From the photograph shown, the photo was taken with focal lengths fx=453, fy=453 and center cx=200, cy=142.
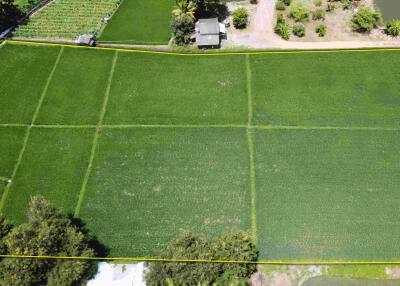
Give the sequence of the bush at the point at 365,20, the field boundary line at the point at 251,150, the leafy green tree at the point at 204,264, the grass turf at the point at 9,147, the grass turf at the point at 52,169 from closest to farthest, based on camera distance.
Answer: the leafy green tree at the point at 204,264 → the field boundary line at the point at 251,150 → the grass turf at the point at 52,169 → the grass turf at the point at 9,147 → the bush at the point at 365,20

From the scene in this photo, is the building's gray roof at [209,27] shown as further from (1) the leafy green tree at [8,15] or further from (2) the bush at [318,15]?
(1) the leafy green tree at [8,15]

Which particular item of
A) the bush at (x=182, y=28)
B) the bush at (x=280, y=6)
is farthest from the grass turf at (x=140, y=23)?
the bush at (x=280, y=6)

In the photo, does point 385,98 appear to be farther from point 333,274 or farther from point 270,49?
point 333,274

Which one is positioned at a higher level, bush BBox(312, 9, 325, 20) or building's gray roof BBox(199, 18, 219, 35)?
bush BBox(312, 9, 325, 20)

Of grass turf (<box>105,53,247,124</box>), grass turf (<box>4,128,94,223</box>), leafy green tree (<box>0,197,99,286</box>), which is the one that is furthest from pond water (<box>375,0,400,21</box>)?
leafy green tree (<box>0,197,99,286</box>)

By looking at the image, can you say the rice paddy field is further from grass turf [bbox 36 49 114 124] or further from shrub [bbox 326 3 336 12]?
shrub [bbox 326 3 336 12]
